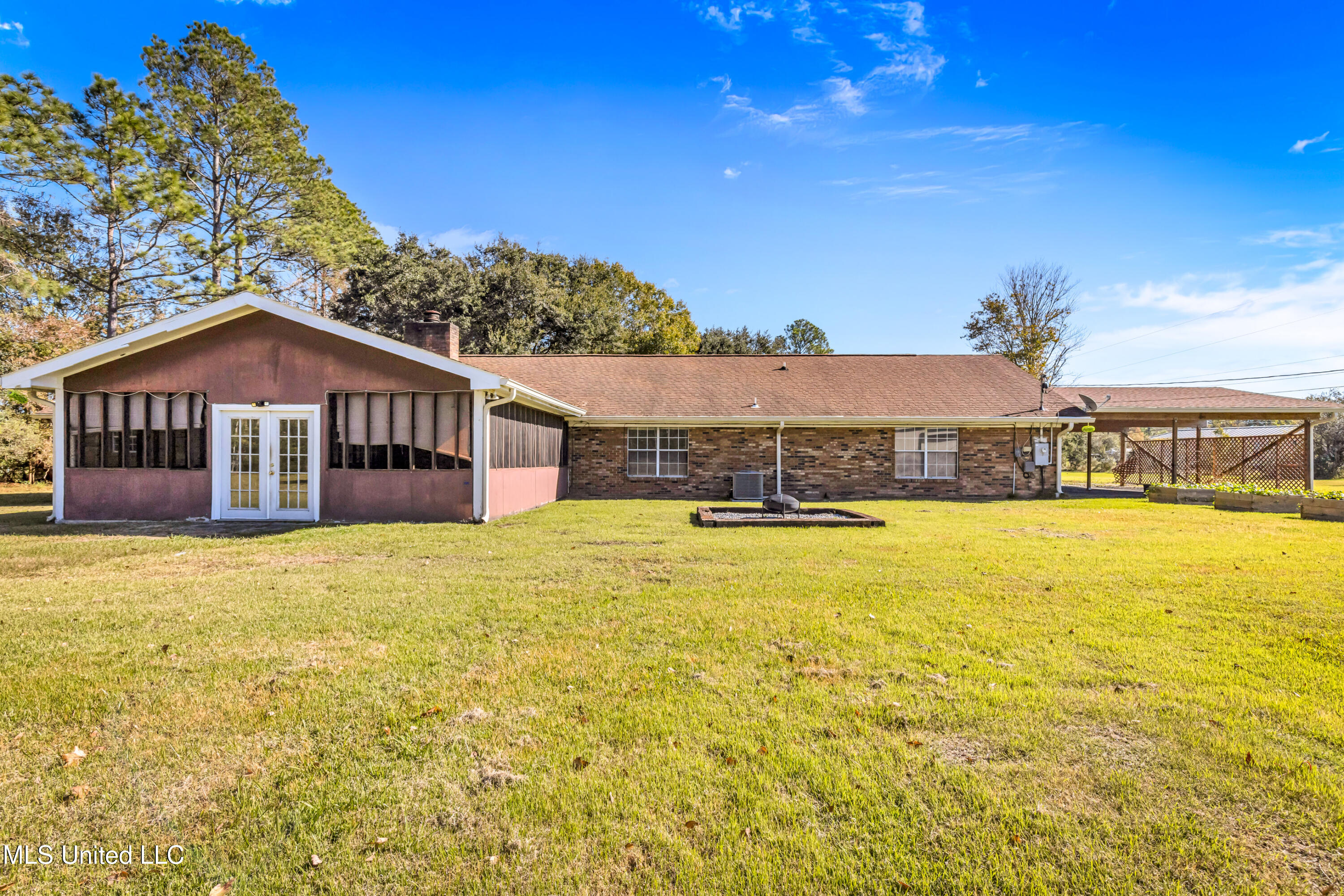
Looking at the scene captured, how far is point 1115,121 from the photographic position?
13945 mm

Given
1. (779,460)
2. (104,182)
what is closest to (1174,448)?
(779,460)

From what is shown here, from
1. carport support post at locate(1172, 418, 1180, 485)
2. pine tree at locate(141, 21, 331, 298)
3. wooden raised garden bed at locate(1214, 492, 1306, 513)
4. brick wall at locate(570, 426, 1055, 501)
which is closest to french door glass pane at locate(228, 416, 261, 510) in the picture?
brick wall at locate(570, 426, 1055, 501)

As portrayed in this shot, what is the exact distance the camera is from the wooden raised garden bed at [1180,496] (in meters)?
15.0

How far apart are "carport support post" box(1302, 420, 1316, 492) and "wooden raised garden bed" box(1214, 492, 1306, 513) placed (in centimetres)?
541

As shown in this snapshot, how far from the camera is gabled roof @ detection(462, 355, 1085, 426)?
16922mm

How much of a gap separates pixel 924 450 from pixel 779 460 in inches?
165

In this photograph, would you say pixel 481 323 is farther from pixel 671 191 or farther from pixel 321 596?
pixel 321 596

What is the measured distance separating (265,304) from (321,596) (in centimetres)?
769

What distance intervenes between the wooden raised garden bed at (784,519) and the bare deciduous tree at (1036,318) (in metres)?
28.7

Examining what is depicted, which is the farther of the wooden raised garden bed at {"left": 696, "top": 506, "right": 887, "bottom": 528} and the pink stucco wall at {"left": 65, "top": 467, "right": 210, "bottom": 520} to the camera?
the pink stucco wall at {"left": 65, "top": 467, "right": 210, "bottom": 520}

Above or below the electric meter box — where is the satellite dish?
above

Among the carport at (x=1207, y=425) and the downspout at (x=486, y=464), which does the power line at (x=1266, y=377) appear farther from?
the downspout at (x=486, y=464)

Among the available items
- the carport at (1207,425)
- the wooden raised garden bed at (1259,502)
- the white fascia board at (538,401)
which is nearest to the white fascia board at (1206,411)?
the carport at (1207,425)

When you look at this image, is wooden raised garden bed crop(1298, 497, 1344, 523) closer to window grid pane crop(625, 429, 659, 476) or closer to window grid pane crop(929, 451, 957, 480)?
window grid pane crop(929, 451, 957, 480)
